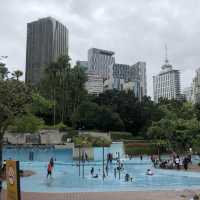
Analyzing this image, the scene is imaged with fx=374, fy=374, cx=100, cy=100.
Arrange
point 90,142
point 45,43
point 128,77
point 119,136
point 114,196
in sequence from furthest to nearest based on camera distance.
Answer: point 128,77
point 45,43
point 119,136
point 90,142
point 114,196

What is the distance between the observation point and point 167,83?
17425 cm

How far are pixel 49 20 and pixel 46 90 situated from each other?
2219 inches

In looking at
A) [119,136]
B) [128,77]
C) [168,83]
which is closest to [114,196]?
[119,136]

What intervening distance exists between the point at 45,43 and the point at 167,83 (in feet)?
252

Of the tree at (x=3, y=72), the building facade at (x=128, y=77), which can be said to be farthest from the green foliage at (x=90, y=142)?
the building facade at (x=128, y=77)

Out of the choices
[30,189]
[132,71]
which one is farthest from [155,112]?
[132,71]

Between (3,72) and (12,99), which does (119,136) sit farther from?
(12,99)

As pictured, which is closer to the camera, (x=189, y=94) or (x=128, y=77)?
(x=189, y=94)

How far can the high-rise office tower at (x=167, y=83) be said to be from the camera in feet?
567

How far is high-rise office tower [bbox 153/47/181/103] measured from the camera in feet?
567

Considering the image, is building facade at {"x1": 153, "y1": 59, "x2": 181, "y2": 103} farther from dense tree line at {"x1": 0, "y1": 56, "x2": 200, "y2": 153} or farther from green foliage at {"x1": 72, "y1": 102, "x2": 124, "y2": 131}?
green foliage at {"x1": 72, "y1": 102, "x2": 124, "y2": 131}

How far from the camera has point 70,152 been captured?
53438mm

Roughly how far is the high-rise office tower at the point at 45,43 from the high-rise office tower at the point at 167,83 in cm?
7073

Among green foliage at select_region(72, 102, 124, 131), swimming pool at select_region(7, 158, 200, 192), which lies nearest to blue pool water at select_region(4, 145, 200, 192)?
swimming pool at select_region(7, 158, 200, 192)
